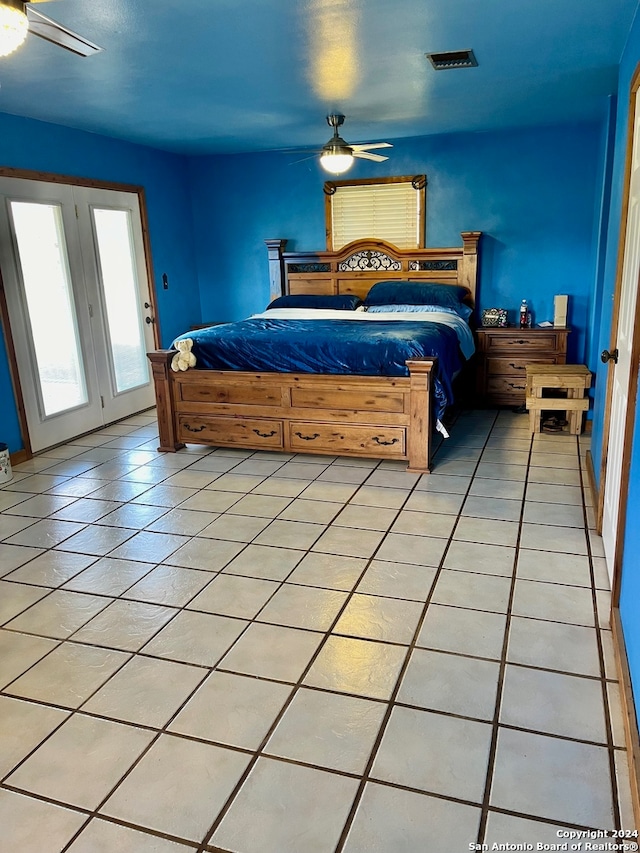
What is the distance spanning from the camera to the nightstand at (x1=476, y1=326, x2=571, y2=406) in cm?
539

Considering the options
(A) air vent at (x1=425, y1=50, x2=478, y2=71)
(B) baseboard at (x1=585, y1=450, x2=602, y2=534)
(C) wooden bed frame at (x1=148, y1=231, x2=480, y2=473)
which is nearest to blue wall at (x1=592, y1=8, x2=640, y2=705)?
(A) air vent at (x1=425, y1=50, x2=478, y2=71)

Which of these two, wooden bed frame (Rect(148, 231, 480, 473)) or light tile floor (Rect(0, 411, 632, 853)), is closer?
light tile floor (Rect(0, 411, 632, 853))

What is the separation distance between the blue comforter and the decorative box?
0.99 meters

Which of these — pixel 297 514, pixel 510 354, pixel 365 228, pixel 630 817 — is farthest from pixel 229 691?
pixel 365 228

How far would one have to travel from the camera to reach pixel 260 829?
1593mm

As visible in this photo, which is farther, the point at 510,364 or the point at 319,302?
the point at 319,302

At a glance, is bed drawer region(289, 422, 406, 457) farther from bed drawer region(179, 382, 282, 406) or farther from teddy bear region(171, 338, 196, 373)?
teddy bear region(171, 338, 196, 373)

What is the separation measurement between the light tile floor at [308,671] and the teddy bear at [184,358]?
110cm

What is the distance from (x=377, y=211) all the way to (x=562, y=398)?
2584mm

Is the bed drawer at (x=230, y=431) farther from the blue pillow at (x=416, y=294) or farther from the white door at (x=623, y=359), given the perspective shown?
the white door at (x=623, y=359)

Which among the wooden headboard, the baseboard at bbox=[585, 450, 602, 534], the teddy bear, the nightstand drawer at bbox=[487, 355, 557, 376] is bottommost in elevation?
the baseboard at bbox=[585, 450, 602, 534]

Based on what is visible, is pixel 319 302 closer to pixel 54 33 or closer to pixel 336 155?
pixel 336 155

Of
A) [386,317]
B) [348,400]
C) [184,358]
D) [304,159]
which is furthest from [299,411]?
[304,159]

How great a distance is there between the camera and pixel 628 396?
2.19 metres
